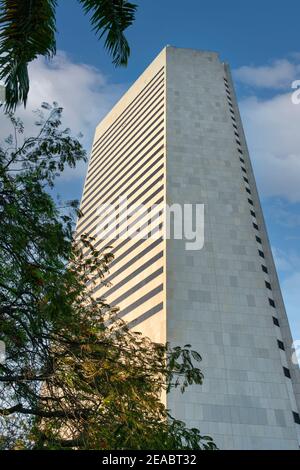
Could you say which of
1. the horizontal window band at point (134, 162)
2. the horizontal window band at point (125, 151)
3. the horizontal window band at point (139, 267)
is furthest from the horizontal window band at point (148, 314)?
the horizontal window band at point (125, 151)

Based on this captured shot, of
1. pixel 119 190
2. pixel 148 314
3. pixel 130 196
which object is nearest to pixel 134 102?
pixel 119 190

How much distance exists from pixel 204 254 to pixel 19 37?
33.9 m

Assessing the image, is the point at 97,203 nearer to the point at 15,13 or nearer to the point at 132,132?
the point at 132,132

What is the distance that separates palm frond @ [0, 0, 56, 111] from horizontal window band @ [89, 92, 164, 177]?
4889 cm

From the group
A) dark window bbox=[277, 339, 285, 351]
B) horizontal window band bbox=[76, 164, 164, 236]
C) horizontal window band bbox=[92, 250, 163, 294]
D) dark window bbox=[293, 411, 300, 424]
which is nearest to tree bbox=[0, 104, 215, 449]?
dark window bbox=[293, 411, 300, 424]

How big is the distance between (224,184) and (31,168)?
39.1 meters

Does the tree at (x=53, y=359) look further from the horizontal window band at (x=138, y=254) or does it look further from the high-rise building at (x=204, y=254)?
the horizontal window band at (x=138, y=254)

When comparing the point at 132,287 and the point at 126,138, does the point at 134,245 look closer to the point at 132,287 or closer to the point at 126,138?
the point at 132,287

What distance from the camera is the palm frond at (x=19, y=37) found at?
5.50m

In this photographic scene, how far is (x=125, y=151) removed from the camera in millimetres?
60469

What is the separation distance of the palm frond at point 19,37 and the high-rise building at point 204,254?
27962mm

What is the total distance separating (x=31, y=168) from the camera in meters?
7.18
